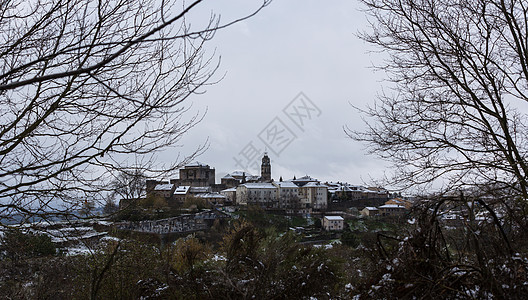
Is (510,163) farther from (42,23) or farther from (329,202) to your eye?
(329,202)

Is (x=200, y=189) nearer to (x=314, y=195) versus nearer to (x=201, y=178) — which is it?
(x=201, y=178)

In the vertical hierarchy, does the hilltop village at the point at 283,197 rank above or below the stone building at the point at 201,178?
below

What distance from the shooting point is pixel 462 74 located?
→ 4.25 meters

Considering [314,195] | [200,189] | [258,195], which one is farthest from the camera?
[200,189]

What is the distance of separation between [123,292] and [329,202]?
46.8 metres

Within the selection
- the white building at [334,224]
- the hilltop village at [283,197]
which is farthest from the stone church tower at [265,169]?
the white building at [334,224]

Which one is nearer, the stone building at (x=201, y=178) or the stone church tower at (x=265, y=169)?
the stone building at (x=201, y=178)

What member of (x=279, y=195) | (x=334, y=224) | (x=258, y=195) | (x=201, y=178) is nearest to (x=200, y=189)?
(x=201, y=178)

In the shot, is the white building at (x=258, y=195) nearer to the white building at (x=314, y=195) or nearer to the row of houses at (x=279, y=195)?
the row of houses at (x=279, y=195)

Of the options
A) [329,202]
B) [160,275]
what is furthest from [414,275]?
[329,202]

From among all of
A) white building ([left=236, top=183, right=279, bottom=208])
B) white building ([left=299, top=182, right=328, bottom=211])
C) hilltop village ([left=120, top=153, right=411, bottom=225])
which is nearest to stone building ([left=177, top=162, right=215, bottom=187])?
hilltop village ([left=120, top=153, right=411, bottom=225])

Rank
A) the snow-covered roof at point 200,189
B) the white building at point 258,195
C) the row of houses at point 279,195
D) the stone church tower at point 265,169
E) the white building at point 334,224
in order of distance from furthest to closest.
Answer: the stone church tower at point 265,169
the snow-covered roof at point 200,189
the white building at point 258,195
the row of houses at point 279,195
the white building at point 334,224

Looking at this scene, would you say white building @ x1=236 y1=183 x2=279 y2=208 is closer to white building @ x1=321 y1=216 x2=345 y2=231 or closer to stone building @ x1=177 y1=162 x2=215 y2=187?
stone building @ x1=177 y1=162 x2=215 y2=187

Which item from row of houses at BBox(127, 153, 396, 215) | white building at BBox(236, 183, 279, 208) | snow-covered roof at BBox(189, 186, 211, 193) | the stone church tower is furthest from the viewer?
the stone church tower
